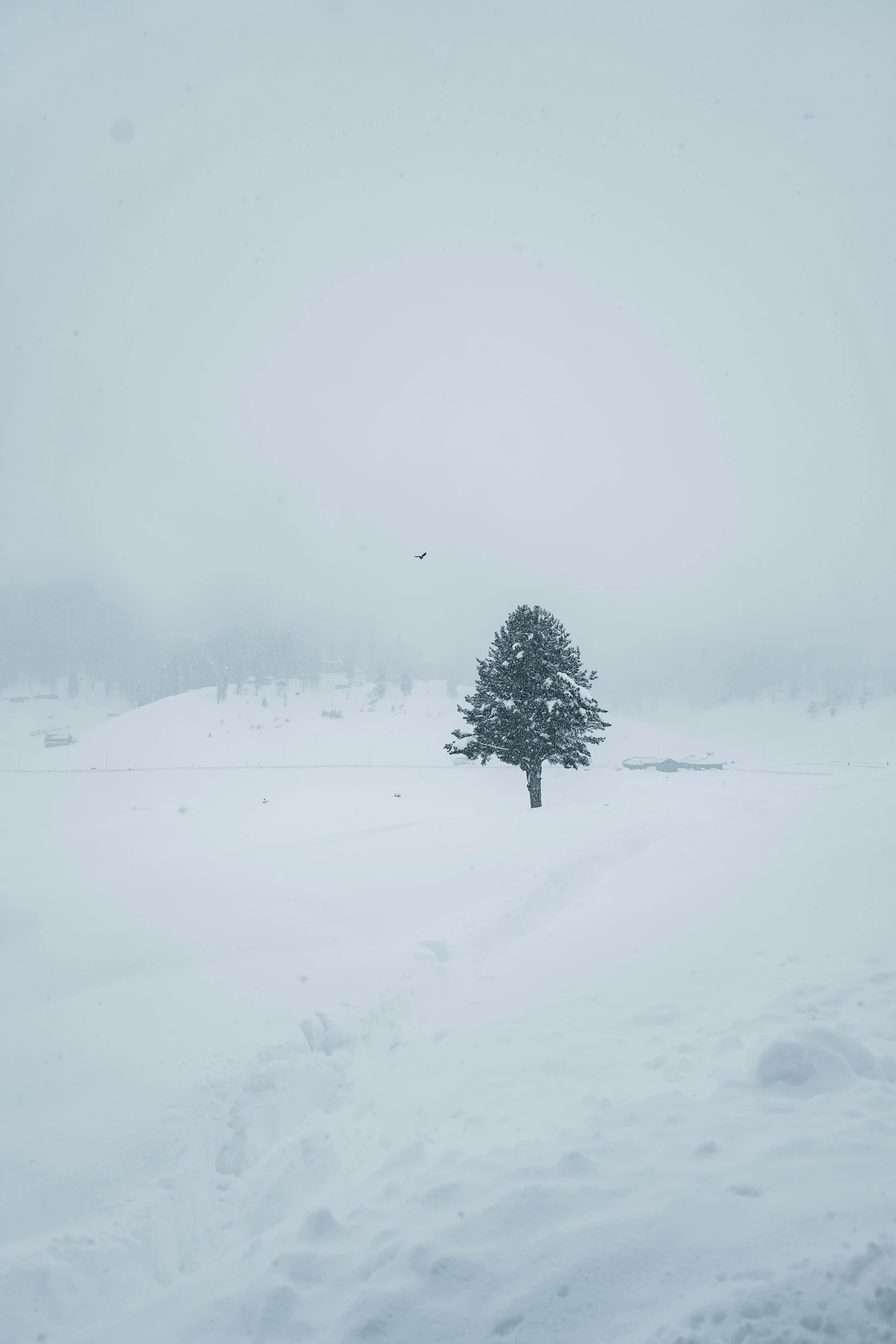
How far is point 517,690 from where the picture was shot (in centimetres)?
2947

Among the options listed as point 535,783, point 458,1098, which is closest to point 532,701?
point 535,783

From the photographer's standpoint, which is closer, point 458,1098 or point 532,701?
point 458,1098

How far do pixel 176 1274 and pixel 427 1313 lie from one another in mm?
2403

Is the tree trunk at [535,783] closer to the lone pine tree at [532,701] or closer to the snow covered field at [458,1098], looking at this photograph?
the lone pine tree at [532,701]

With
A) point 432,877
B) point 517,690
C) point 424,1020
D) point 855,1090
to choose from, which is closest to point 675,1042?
point 855,1090

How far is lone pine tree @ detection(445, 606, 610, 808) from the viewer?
29.5 m

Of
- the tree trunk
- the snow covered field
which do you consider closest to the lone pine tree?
the tree trunk

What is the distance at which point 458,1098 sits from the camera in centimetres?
651

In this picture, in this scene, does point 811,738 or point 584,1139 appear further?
point 811,738

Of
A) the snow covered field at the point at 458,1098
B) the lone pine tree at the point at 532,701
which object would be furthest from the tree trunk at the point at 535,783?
the snow covered field at the point at 458,1098

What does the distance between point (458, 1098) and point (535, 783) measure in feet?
79.0

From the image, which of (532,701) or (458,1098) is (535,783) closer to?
(532,701)

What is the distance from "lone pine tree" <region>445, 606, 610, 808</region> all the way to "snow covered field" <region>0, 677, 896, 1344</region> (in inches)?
516

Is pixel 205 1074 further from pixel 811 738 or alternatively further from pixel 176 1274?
pixel 811 738
